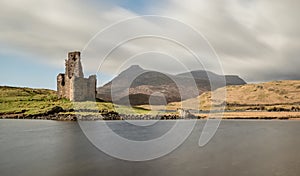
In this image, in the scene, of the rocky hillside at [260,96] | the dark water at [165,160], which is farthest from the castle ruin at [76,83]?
the dark water at [165,160]

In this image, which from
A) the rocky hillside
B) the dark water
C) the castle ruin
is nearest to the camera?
the dark water

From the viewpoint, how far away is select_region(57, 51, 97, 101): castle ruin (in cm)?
7488

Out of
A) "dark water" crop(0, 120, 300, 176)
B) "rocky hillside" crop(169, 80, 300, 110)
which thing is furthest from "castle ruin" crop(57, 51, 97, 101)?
"dark water" crop(0, 120, 300, 176)

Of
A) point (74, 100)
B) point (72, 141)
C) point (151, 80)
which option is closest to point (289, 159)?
point (72, 141)

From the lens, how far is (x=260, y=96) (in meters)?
122

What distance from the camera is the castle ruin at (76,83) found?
74875mm

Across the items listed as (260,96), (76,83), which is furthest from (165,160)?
(260,96)

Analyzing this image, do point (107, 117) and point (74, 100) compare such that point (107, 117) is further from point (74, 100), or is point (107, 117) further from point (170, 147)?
point (170, 147)

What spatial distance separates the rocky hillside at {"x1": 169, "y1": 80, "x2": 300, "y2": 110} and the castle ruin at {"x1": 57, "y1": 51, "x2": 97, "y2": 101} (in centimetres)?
3947

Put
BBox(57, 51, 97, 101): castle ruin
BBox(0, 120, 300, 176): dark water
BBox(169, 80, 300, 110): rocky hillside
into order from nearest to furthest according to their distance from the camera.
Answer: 1. BBox(0, 120, 300, 176): dark water
2. BBox(57, 51, 97, 101): castle ruin
3. BBox(169, 80, 300, 110): rocky hillside

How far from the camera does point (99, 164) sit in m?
19.1

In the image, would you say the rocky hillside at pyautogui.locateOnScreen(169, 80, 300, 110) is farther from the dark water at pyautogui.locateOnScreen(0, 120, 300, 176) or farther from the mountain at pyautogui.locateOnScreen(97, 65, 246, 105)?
the dark water at pyautogui.locateOnScreen(0, 120, 300, 176)

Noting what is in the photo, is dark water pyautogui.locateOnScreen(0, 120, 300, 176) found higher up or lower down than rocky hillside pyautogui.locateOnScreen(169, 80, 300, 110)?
lower down

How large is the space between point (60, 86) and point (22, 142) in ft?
178
